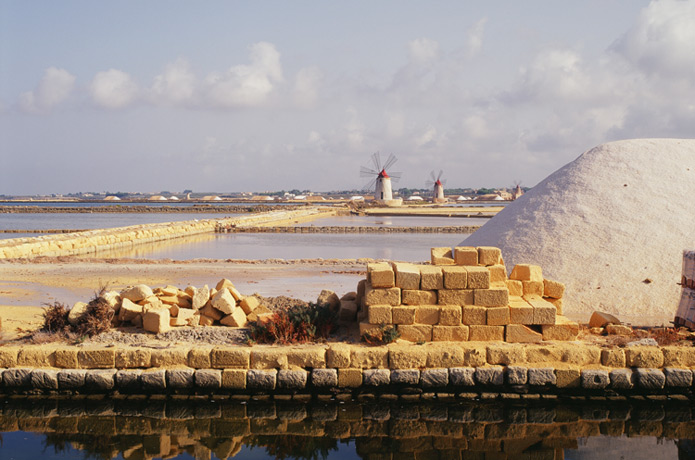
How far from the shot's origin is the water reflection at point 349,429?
5.55m

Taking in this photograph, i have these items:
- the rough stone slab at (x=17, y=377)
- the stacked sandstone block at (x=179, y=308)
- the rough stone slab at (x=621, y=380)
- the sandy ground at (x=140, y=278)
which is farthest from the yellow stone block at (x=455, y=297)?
the rough stone slab at (x=17, y=377)

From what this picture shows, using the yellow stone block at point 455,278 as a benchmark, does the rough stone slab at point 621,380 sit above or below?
below

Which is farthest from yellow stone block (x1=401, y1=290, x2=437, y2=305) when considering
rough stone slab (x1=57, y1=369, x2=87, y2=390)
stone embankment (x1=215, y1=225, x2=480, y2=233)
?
stone embankment (x1=215, y1=225, x2=480, y2=233)

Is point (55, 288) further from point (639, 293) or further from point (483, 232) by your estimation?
point (639, 293)

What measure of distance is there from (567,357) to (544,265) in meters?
3.61

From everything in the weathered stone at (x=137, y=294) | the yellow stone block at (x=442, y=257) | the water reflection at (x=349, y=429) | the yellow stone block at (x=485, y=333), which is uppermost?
the yellow stone block at (x=442, y=257)

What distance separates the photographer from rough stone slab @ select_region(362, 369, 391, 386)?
6.45m

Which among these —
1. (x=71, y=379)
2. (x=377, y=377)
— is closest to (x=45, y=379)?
(x=71, y=379)

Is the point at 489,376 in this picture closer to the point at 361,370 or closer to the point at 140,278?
the point at 361,370

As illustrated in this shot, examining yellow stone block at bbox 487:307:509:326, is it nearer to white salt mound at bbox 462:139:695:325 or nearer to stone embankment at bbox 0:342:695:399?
stone embankment at bbox 0:342:695:399

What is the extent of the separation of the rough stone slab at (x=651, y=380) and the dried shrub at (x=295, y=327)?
10.9ft

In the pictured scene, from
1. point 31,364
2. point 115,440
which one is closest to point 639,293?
point 115,440

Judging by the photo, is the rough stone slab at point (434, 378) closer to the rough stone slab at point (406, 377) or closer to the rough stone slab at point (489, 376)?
the rough stone slab at point (406, 377)

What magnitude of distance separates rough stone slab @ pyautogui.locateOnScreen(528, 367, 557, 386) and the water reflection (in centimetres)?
21
